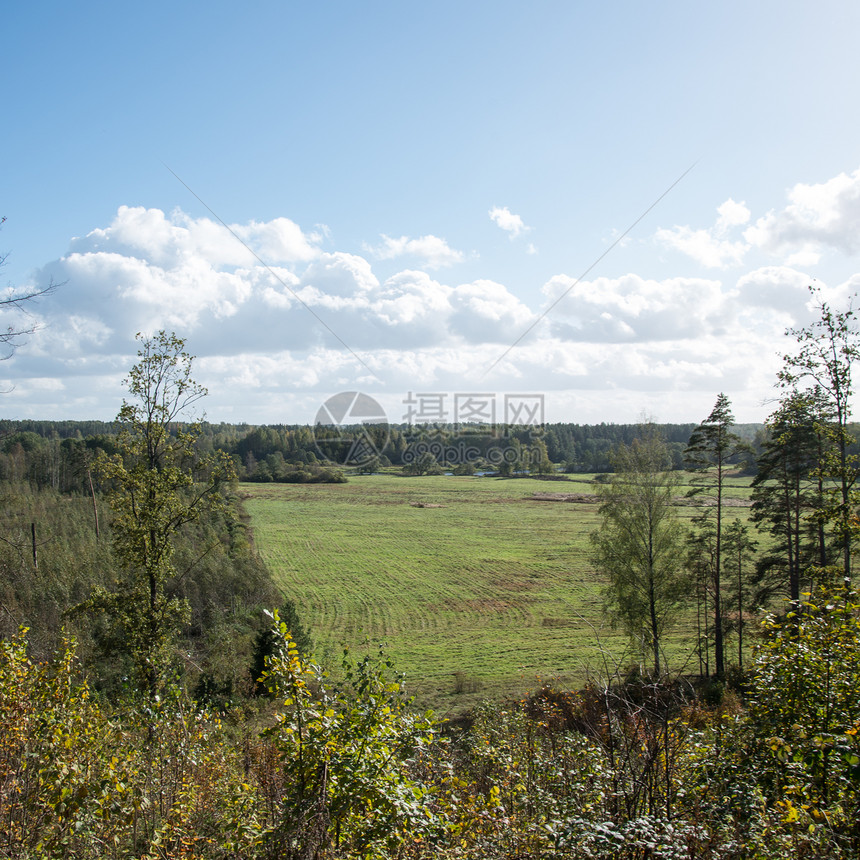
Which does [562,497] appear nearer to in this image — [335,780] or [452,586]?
[452,586]

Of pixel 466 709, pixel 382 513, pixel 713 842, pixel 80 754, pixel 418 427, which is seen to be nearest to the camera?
pixel 713 842

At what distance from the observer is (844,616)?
5371mm

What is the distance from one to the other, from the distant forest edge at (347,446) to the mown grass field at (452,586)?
795cm

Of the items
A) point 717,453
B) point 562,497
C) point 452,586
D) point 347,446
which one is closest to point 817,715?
point 717,453

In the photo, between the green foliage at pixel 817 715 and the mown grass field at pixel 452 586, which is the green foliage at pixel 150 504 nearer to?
the mown grass field at pixel 452 586

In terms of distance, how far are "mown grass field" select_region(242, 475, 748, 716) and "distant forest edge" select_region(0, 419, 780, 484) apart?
795 centimetres

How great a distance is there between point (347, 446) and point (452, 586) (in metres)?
67.1

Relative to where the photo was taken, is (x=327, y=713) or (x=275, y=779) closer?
(x=327, y=713)

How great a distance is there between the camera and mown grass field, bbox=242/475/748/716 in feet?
79.9

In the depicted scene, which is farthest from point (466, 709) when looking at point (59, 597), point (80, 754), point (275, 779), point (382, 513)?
point (382, 513)

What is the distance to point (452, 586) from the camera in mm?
40375

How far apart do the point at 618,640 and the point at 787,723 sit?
25.0m

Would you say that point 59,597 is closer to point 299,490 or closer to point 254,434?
point 299,490

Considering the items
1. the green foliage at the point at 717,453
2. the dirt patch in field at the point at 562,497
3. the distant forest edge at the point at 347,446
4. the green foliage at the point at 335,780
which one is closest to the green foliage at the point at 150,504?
the green foliage at the point at 335,780
